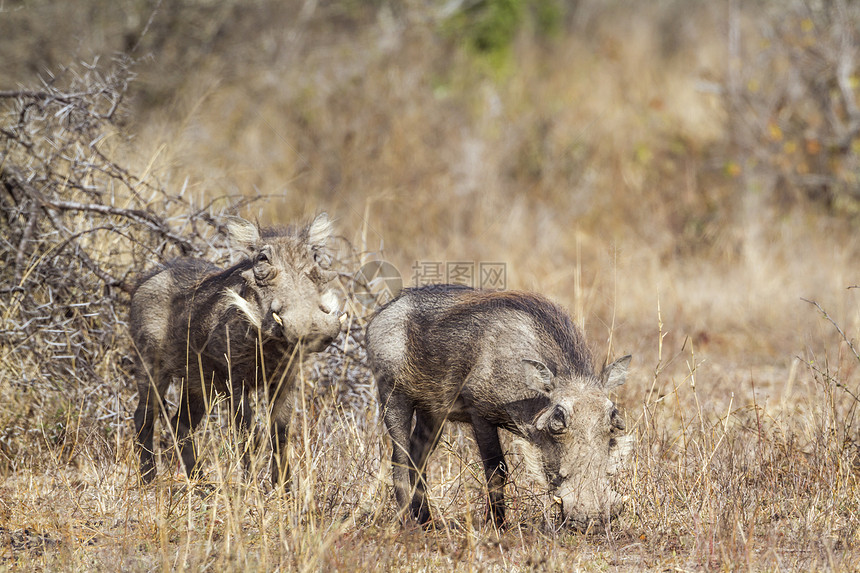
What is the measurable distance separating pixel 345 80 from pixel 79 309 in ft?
23.3

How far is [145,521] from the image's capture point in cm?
362

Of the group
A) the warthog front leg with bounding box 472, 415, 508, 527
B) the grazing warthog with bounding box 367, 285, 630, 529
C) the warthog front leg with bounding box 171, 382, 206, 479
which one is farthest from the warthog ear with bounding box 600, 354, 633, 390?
the warthog front leg with bounding box 171, 382, 206, 479

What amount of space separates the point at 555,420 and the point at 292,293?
1.14 metres

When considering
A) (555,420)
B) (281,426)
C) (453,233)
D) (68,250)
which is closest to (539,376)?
(555,420)

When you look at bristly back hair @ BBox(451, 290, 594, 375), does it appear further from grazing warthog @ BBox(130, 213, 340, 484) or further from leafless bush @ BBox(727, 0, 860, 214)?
leafless bush @ BBox(727, 0, 860, 214)

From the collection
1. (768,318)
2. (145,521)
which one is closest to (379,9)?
(768,318)

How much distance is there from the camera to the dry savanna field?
366 centimetres

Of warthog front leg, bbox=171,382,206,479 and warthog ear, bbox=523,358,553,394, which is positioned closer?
warthog ear, bbox=523,358,553,394

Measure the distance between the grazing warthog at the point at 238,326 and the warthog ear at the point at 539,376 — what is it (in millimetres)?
765

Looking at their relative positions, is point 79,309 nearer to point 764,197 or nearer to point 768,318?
point 768,318

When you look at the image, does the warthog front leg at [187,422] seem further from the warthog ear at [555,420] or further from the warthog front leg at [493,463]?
the warthog ear at [555,420]

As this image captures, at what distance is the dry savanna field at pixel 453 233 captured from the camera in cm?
366

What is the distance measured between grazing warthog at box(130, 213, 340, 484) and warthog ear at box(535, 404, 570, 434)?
0.88m

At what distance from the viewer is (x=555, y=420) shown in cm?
338
